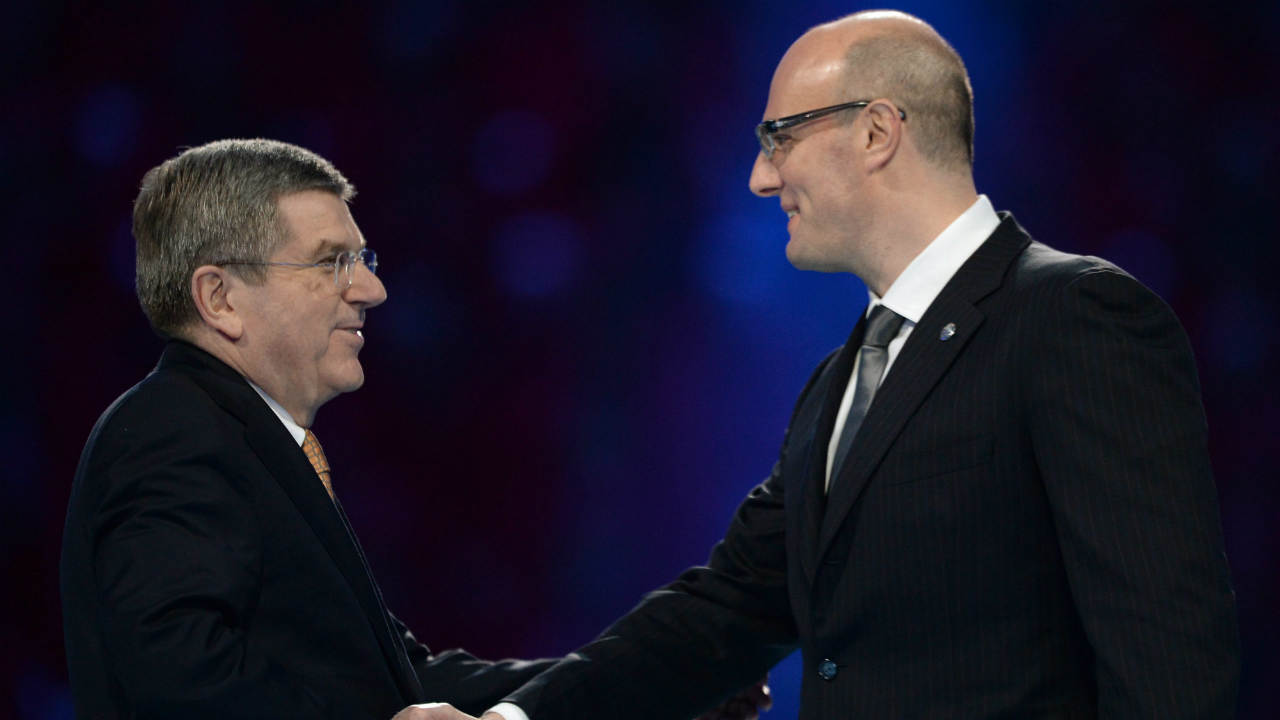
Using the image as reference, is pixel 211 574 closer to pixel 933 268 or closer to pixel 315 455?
pixel 315 455

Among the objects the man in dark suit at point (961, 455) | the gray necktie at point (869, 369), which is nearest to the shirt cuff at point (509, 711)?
the man in dark suit at point (961, 455)

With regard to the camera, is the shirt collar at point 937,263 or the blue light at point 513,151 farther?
the blue light at point 513,151

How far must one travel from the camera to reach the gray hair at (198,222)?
1846 mm

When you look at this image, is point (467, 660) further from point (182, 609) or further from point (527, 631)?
point (527, 631)

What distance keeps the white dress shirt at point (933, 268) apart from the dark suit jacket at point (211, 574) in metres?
0.75

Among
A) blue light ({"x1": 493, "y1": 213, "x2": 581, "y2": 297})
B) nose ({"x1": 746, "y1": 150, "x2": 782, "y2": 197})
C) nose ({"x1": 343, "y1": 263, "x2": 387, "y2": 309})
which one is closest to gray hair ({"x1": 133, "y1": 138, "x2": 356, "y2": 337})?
nose ({"x1": 343, "y1": 263, "x2": 387, "y2": 309})

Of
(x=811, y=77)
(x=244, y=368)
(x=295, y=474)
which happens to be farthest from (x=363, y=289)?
(x=811, y=77)

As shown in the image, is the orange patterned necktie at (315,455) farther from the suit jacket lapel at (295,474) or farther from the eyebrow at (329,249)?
the eyebrow at (329,249)

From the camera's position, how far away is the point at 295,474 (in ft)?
5.78

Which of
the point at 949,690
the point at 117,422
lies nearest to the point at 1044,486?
the point at 949,690

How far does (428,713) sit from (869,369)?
2.73 ft

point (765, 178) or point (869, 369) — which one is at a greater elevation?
point (765, 178)

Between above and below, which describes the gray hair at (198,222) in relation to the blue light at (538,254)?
above

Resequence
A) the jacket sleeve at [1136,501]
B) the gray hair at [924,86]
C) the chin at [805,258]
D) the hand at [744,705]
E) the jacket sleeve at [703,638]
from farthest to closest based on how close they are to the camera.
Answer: the hand at [744,705] < the jacket sleeve at [703,638] < the chin at [805,258] < the gray hair at [924,86] < the jacket sleeve at [1136,501]
